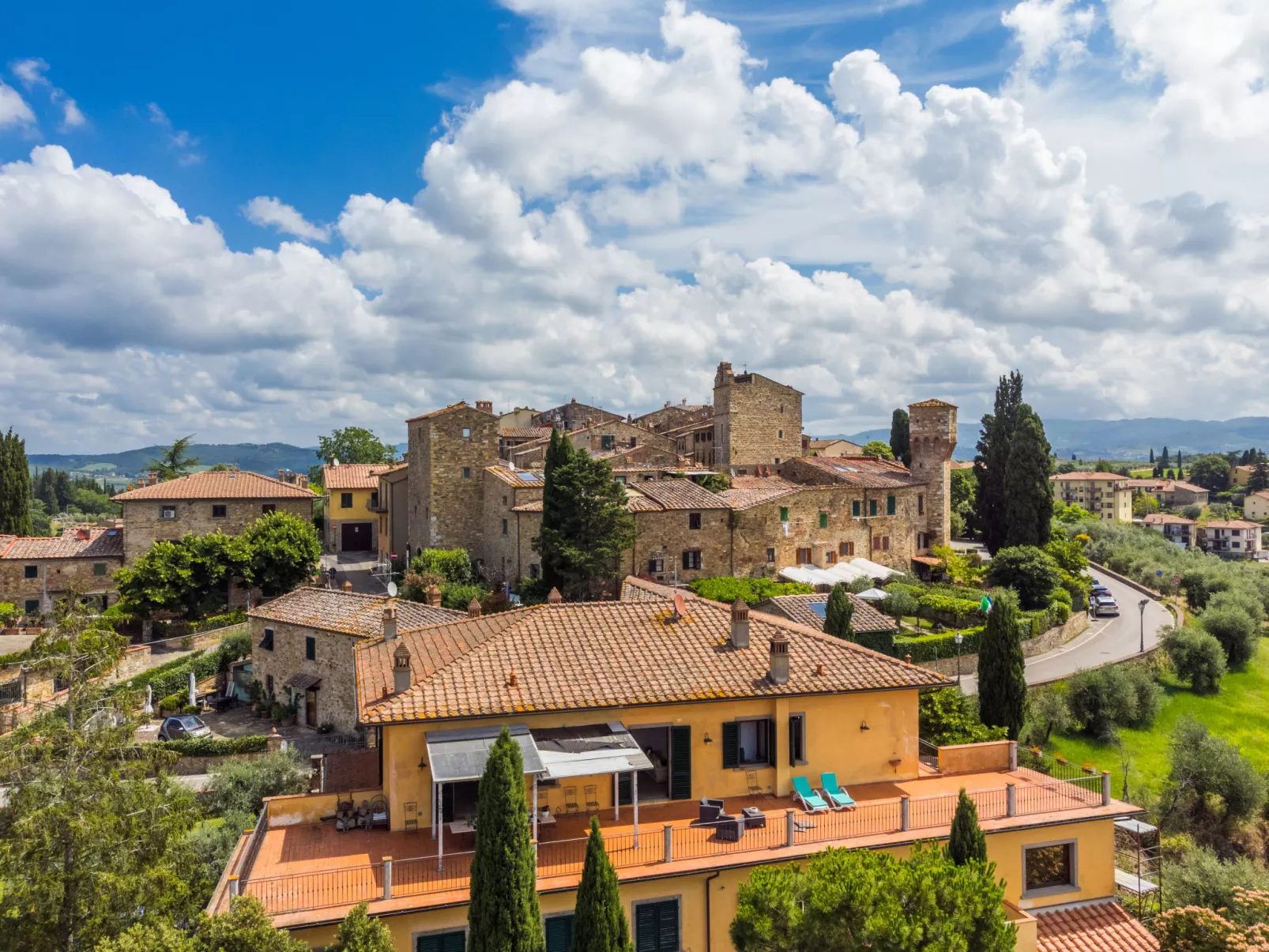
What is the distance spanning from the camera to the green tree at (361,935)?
10.5 meters

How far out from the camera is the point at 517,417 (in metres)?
83.4

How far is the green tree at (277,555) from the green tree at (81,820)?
2716cm

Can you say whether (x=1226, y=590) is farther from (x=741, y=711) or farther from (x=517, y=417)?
(x=517, y=417)

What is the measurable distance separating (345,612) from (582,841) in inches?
674

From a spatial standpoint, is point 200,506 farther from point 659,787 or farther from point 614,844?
point 614,844

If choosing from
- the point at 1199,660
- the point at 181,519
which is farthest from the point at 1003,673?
the point at 181,519

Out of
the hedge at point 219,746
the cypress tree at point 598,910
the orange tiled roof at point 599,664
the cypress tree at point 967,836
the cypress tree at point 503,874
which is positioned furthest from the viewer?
the hedge at point 219,746

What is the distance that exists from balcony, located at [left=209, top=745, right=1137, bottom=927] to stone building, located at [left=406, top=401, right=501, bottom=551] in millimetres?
28516

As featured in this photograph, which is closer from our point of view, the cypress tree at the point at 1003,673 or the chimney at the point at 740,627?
the chimney at the point at 740,627

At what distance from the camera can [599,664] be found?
54.9ft

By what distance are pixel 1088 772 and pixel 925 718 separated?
4566 millimetres

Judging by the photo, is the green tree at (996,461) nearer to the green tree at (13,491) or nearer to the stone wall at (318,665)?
the stone wall at (318,665)

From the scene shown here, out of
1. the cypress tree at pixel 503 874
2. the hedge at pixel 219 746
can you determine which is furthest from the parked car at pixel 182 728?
the cypress tree at pixel 503 874

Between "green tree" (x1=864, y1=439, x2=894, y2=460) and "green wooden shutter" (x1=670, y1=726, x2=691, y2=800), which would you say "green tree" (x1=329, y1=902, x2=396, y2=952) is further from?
"green tree" (x1=864, y1=439, x2=894, y2=460)
